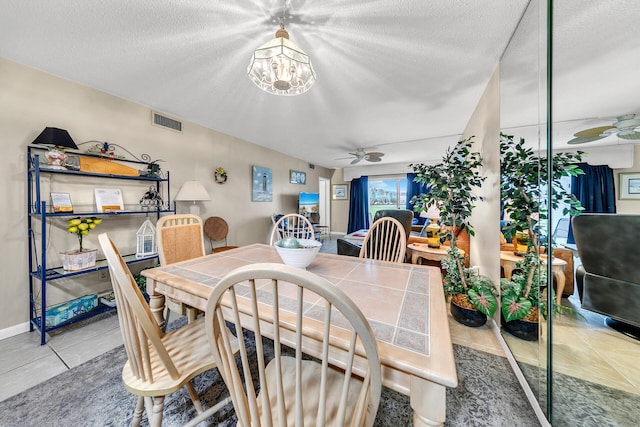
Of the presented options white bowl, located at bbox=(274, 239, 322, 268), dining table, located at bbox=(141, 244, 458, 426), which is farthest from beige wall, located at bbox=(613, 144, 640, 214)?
white bowl, located at bbox=(274, 239, 322, 268)

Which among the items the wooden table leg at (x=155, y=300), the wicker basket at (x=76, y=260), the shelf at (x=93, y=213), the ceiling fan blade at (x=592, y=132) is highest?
the ceiling fan blade at (x=592, y=132)

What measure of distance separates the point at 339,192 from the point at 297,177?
2171mm

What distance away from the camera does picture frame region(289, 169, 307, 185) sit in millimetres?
5456

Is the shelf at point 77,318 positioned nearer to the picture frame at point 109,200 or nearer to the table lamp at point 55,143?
the picture frame at point 109,200

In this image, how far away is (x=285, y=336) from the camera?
865mm

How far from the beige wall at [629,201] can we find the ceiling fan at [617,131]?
0.05 m

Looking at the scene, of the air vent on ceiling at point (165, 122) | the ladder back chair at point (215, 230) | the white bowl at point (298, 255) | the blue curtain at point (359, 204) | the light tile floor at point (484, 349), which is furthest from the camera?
the blue curtain at point (359, 204)

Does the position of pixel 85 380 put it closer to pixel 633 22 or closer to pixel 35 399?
pixel 35 399

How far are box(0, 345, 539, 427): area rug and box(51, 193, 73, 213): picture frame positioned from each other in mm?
1351

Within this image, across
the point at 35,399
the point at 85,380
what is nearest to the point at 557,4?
the point at 85,380

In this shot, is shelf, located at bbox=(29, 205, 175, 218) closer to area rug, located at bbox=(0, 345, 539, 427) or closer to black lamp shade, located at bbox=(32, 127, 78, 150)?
black lamp shade, located at bbox=(32, 127, 78, 150)

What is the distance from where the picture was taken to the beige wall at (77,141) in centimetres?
188

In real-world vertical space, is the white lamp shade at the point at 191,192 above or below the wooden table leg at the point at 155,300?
above

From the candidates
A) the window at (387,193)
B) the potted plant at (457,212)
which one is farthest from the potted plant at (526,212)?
the window at (387,193)
